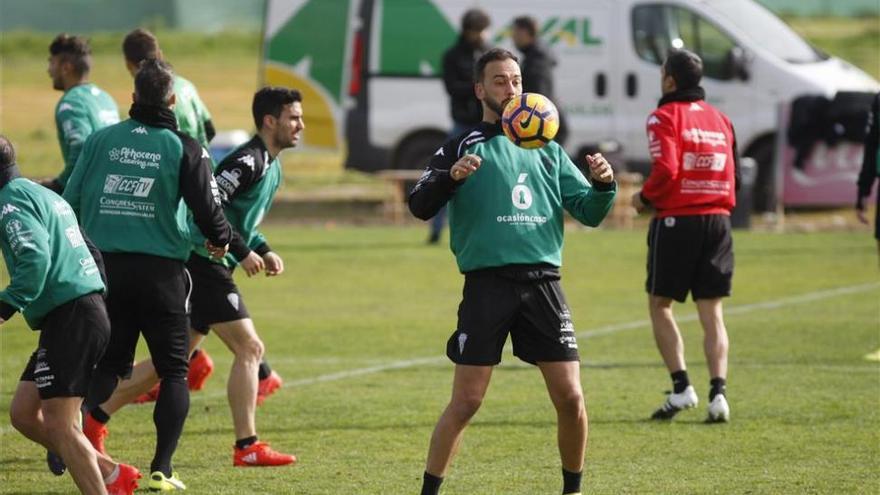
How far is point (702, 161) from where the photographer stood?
986 centimetres

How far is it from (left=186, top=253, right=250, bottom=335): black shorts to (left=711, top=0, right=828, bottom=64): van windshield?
1426cm

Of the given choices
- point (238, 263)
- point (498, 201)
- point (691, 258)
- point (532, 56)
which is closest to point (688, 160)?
point (691, 258)

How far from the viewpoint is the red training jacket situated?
32.0 feet

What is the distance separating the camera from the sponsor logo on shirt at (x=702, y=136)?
32.2 ft

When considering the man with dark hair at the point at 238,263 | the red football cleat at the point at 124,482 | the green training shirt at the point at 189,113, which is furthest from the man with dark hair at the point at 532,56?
the red football cleat at the point at 124,482

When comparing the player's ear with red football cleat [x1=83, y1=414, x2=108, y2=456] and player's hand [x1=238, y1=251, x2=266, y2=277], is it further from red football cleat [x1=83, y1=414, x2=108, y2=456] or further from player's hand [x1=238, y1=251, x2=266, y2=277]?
red football cleat [x1=83, y1=414, x2=108, y2=456]

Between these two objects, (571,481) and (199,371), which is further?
(199,371)

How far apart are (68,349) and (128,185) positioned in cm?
111

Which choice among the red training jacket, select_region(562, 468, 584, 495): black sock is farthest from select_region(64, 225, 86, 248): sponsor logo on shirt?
the red training jacket

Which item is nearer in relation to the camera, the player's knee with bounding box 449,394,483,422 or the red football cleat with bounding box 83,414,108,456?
the player's knee with bounding box 449,394,483,422

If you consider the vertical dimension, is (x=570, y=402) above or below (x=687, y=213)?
below

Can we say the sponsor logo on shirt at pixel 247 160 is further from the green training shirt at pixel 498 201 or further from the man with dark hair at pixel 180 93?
the green training shirt at pixel 498 201

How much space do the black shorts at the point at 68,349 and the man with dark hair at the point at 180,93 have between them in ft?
9.79

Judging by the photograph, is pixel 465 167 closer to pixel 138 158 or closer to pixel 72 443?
pixel 138 158
